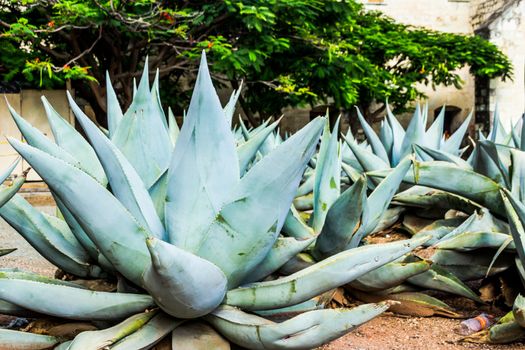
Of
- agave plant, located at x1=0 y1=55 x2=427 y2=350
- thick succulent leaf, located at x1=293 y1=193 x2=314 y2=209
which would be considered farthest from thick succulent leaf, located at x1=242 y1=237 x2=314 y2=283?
thick succulent leaf, located at x1=293 y1=193 x2=314 y2=209

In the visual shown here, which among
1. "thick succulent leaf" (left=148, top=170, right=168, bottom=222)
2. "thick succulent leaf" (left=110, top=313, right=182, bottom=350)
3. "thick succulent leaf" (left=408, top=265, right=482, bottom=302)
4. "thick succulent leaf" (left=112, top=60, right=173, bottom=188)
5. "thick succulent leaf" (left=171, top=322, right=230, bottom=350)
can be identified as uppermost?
"thick succulent leaf" (left=112, top=60, right=173, bottom=188)

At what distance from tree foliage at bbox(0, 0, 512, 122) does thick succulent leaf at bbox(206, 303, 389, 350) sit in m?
8.00

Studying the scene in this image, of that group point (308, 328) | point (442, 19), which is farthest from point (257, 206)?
point (442, 19)

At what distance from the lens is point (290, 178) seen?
1.56 meters

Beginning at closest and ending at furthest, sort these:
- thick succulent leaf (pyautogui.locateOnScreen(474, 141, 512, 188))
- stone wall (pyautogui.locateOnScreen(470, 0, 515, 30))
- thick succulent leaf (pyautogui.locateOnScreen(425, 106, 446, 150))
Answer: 1. thick succulent leaf (pyautogui.locateOnScreen(474, 141, 512, 188))
2. thick succulent leaf (pyautogui.locateOnScreen(425, 106, 446, 150))
3. stone wall (pyautogui.locateOnScreen(470, 0, 515, 30))

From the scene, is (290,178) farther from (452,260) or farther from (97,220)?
(452,260)

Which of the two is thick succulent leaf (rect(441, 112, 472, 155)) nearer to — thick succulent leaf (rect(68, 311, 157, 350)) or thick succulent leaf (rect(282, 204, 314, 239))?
thick succulent leaf (rect(282, 204, 314, 239))

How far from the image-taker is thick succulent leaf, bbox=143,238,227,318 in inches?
53.5

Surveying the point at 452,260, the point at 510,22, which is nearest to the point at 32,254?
the point at 452,260

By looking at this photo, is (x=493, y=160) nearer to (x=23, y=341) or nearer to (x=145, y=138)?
(x=145, y=138)

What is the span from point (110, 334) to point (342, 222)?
31.2 inches

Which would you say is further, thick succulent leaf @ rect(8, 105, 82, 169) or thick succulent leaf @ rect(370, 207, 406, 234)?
thick succulent leaf @ rect(370, 207, 406, 234)

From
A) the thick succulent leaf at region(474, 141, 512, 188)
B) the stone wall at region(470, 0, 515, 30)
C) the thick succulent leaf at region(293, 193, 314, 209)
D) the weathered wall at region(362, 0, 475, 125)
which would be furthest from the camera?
the weathered wall at region(362, 0, 475, 125)

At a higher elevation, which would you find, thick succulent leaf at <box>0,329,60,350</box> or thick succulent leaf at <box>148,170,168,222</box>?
thick succulent leaf at <box>148,170,168,222</box>
